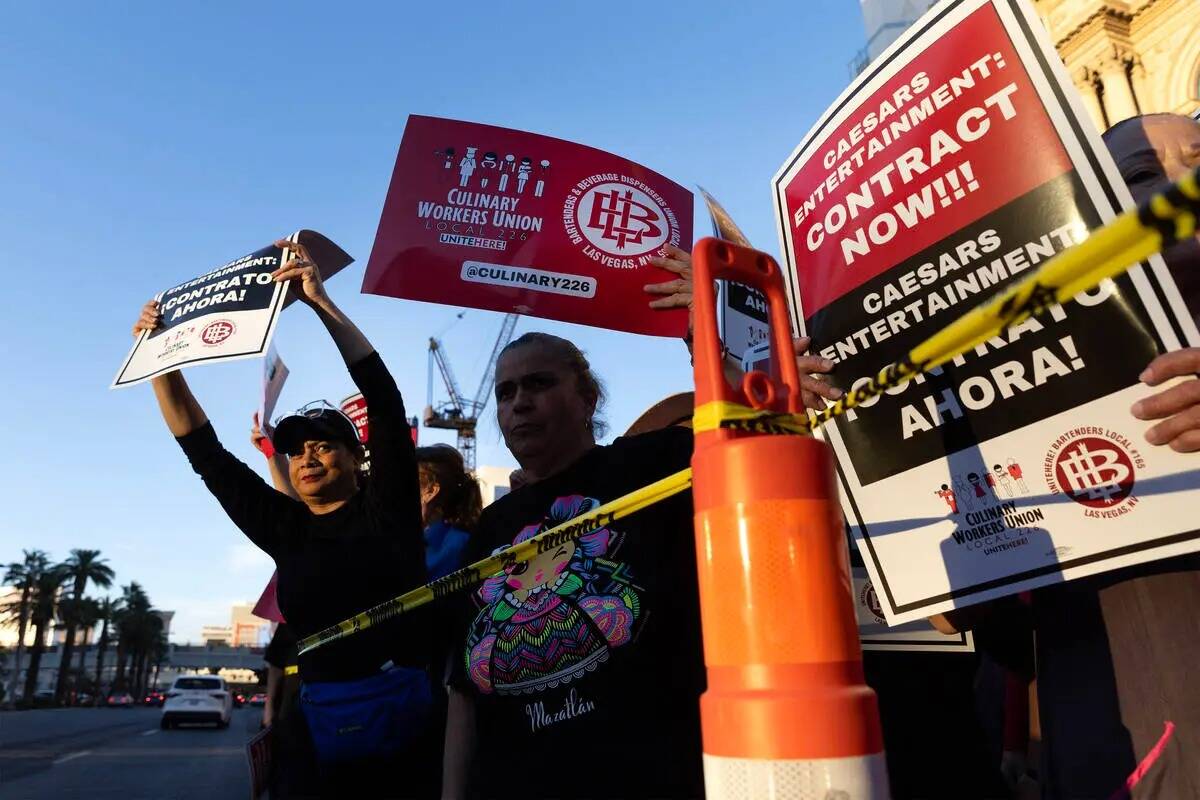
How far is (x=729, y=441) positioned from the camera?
74 cm

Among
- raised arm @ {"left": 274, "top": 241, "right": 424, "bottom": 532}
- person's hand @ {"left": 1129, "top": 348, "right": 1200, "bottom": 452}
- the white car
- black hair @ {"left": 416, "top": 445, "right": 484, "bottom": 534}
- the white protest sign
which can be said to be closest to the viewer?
person's hand @ {"left": 1129, "top": 348, "right": 1200, "bottom": 452}

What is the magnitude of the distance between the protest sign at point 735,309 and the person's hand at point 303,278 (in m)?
1.15

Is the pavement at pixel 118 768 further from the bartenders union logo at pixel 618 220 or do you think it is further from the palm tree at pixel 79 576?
the palm tree at pixel 79 576

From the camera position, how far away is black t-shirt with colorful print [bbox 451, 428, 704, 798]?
147cm

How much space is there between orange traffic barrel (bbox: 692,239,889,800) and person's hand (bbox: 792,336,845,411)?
22.5 inches

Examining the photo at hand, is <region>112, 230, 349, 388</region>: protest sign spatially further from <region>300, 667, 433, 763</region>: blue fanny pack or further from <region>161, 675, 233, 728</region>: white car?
<region>161, 675, 233, 728</region>: white car

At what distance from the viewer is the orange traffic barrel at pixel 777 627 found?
0.64 metres

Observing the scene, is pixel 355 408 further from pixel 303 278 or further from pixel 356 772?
pixel 356 772

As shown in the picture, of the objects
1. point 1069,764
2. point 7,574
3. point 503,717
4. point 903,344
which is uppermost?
point 7,574

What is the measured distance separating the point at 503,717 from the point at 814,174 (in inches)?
49.1

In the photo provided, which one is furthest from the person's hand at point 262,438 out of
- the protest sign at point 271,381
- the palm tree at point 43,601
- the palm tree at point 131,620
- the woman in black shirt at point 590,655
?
the palm tree at point 131,620

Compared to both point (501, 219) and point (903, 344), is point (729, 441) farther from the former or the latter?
point (501, 219)

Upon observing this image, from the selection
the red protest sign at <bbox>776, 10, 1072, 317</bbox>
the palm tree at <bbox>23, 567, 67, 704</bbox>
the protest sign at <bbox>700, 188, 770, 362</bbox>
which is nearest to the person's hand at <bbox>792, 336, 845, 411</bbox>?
the red protest sign at <bbox>776, 10, 1072, 317</bbox>

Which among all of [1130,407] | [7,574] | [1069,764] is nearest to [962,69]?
[1130,407]
